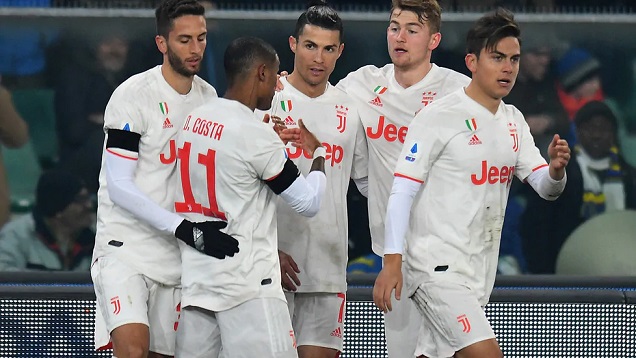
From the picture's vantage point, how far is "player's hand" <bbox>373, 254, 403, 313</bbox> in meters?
5.15

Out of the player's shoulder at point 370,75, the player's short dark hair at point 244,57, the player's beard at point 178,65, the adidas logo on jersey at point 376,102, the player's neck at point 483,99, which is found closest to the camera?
the player's short dark hair at point 244,57

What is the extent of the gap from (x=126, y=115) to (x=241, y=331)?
1.06 m

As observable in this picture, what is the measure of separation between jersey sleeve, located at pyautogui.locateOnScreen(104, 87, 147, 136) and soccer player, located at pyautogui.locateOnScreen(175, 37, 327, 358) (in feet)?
0.98

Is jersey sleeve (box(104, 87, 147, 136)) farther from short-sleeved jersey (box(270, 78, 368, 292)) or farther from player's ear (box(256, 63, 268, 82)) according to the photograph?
short-sleeved jersey (box(270, 78, 368, 292))

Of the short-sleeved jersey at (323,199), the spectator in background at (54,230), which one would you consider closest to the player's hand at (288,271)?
the short-sleeved jersey at (323,199)

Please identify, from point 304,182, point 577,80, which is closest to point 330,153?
point 304,182

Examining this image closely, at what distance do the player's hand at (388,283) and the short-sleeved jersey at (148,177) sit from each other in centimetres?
94

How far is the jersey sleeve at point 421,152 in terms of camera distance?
5.30 metres

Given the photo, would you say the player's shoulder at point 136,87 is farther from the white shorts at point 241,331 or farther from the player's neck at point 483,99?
the player's neck at point 483,99

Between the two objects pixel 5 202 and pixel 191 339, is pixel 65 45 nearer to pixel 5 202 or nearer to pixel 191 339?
pixel 5 202

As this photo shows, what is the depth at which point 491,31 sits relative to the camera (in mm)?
5410

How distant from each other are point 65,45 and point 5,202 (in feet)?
3.39

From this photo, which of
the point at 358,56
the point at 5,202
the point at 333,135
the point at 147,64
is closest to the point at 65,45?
the point at 147,64

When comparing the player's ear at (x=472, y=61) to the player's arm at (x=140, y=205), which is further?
the player's ear at (x=472, y=61)
